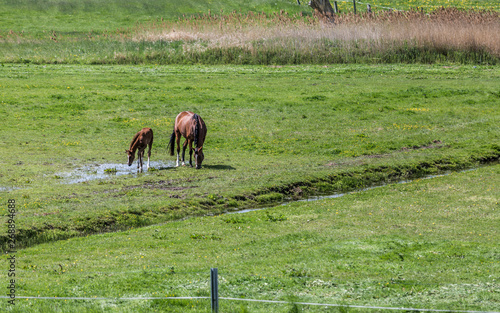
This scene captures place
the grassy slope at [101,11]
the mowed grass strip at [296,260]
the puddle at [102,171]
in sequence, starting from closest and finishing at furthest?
1. the mowed grass strip at [296,260]
2. the puddle at [102,171]
3. the grassy slope at [101,11]

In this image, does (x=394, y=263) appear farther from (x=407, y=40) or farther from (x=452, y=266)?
(x=407, y=40)

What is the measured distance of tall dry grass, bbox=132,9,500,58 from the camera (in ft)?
149

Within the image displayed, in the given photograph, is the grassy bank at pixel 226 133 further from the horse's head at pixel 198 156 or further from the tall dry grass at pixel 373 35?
the tall dry grass at pixel 373 35

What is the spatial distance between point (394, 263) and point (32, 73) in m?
33.7

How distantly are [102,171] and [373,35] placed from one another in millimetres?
28625

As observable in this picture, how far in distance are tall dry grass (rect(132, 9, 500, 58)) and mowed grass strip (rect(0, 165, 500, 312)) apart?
92.8 ft

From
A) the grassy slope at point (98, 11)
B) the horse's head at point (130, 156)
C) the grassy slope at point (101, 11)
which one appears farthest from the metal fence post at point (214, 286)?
the grassy slope at point (98, 11)

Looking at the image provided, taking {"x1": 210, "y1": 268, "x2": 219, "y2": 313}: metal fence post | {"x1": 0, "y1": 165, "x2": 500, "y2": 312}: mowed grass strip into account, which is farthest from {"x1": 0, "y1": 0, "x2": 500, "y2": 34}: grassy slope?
{"x1": 210, "y1": 268, "x2": 219, "y2": 313}: metal fence post

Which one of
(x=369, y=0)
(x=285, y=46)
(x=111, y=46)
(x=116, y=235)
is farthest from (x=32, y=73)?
(x=369, y=0)

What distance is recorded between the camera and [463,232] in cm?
1547

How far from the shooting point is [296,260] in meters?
13.2

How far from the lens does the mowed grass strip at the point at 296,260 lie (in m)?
10.7

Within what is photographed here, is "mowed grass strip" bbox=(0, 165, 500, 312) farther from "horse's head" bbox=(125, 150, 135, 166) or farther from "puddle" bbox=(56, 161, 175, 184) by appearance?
"horse's head" bbox=(125, 150, 135, 166)

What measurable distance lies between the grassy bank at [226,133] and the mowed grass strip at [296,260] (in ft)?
6.70
